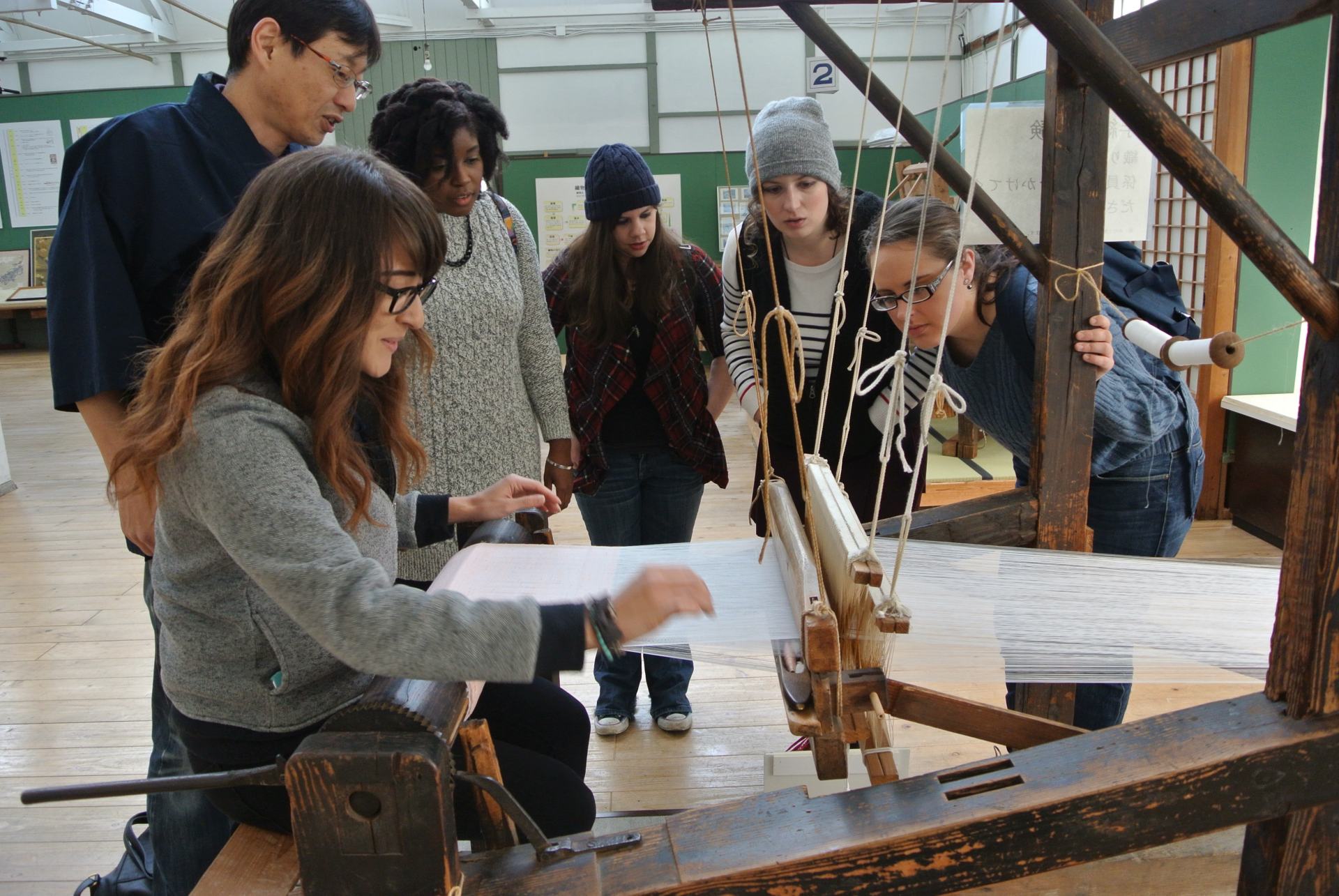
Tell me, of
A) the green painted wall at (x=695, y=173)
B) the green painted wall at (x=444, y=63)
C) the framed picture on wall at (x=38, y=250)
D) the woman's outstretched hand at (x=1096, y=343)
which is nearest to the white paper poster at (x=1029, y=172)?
the woman's outstretched hand at (x=1096, y=343)

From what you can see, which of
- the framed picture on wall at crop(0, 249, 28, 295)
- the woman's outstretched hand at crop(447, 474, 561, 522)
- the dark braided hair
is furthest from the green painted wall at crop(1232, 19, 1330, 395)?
the framed picture on wall at crop(0, 249, 28, 295)

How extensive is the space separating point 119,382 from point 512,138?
7.96 m

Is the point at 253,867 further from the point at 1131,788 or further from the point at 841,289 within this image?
the point at 841,289

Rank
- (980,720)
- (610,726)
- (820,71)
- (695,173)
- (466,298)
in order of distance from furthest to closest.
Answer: (820,71) → (695,173) → (610,726) → (466,298) → (980,720)

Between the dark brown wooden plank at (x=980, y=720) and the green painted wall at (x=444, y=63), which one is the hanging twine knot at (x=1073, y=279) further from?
the green painted wall at (x=444, y=63)

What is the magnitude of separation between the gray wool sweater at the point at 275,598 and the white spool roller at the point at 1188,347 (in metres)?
0.82

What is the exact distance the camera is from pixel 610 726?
227 centimetres

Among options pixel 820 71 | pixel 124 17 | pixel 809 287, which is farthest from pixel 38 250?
pixel 809 287

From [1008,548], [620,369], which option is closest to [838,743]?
[1008,548]

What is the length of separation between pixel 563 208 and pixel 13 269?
233 inches

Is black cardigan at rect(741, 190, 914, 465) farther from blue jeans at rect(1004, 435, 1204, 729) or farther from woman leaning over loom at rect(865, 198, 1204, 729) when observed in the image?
blue jeans at rect(1004, 435, 1204, 729)

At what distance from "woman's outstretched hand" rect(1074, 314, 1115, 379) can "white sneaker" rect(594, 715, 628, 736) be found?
1.35 meters

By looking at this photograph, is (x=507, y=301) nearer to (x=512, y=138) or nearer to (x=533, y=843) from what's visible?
(x=533, y=843)

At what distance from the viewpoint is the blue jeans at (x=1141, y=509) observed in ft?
5.14
